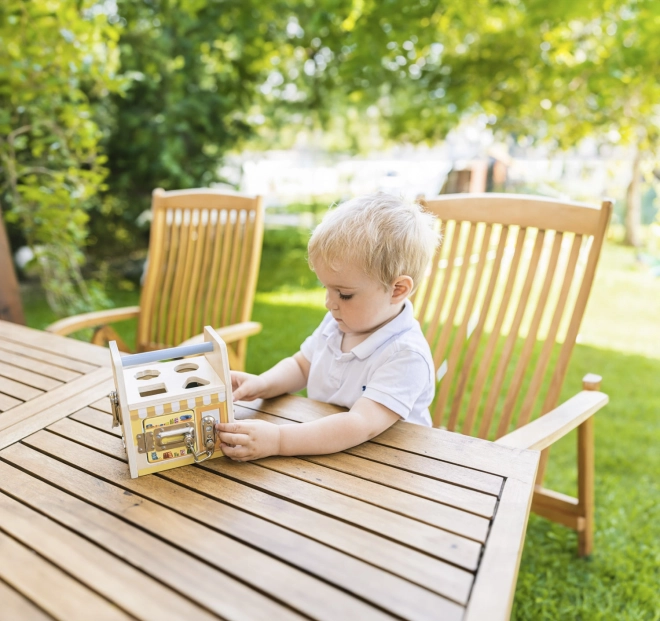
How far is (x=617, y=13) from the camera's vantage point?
3471 millimetres

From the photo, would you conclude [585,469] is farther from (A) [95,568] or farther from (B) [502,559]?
(A) [95,568]

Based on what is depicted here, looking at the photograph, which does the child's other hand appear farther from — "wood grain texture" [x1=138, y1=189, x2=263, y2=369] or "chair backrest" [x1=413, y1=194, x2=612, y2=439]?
"wood grain texture" [x1=138, y1=189, x2=263, y2=369]

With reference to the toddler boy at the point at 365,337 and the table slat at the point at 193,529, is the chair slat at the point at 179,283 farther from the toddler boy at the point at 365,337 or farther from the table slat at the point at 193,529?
the table slat at the point at 193,529

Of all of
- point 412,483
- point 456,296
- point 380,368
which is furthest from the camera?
point 456,296

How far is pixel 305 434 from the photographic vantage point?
1110 mm

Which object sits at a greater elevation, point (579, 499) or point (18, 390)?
point (18, 390)

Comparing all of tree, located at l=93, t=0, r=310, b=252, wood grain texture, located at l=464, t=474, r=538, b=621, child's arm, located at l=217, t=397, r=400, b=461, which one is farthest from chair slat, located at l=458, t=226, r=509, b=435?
tree, located at l=93, t=0, r=310, b=252

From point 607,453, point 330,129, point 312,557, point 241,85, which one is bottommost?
point 607,453

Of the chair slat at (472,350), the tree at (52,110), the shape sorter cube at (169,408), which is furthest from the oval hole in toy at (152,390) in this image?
the tree at (52,110)

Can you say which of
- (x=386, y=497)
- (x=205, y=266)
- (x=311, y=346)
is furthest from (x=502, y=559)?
Answer: (x=205, y=266)

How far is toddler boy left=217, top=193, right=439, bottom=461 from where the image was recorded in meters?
1.11

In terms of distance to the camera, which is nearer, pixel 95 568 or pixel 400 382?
pixel 95 568

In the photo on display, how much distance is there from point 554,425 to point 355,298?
1.83 feet

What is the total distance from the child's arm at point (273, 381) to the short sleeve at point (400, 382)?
27cm
